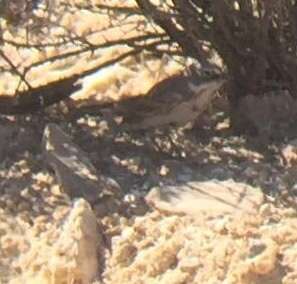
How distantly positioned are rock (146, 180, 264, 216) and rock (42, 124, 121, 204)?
0.49 feet

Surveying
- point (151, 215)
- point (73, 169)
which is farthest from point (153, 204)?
point (73, 169)

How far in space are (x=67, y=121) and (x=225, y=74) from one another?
0.55 m

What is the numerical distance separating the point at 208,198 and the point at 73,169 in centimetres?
43

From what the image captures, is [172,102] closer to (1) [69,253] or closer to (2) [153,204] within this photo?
(2) [153,204]

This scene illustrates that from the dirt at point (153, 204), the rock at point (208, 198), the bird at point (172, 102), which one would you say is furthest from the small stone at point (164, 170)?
the bird at point (172, 102)

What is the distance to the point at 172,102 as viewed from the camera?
3832 mm

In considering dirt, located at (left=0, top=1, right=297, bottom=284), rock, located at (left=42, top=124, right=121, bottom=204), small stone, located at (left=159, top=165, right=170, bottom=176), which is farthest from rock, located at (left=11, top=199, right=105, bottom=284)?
small stone, located at (left=159, top=165, right=170, bottom=176)

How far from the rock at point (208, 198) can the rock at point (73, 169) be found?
149 millimetres

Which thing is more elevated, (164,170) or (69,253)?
(164,170)

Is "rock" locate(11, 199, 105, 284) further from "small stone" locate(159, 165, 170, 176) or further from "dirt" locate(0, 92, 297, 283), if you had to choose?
"small stone" locate(159, 165, 170, 176)

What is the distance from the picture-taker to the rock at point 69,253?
3133 mm

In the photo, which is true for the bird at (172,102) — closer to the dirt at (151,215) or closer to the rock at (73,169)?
the dirt at (151,215)

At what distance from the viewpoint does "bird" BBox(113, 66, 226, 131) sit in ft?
12.5

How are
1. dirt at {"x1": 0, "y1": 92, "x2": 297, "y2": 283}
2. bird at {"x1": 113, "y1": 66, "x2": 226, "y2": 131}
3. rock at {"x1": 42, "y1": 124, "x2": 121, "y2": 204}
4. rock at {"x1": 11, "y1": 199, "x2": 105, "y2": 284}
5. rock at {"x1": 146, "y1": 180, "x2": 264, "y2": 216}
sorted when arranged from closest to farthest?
dirt at {"x1": 0, "y1": 92, "x2": 297, "y2": 283}
rock at {"x1": 11, "y1": 199, "x2": 105, "y2": 284}
rock at {"x1": 146, "y1": 180, "x2": 264, "y2": 216}
rock at {"x1": 42, "y1": 124, "x2": 121, "y2": 204}
bird at {"x1": 113, "y1": 66, "x2": 226, "y2": 131}
